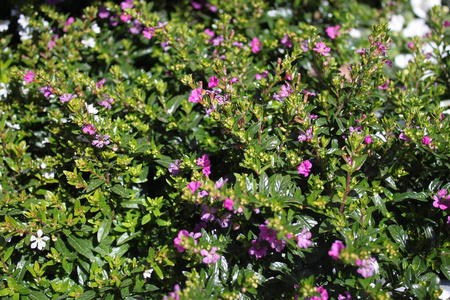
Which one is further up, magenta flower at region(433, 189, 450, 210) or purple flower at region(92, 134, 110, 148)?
purple flower at region(92, 134, 110, 148)

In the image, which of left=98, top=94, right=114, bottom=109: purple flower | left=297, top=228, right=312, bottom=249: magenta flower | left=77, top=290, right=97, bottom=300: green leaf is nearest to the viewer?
left=297, top=228, right=312, bottom=249: magenta flower

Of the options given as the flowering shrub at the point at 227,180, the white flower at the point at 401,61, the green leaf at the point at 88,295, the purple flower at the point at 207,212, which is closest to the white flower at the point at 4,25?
the flowering shrub at the point at 227,180

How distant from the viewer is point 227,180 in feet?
6.81

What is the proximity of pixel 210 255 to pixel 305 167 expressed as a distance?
71 centimetres

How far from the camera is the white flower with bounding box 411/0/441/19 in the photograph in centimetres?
491

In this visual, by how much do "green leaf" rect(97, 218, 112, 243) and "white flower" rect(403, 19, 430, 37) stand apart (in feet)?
12.5

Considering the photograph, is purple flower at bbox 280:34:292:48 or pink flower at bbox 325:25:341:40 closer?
purple flower at bbox 280:34:292:48

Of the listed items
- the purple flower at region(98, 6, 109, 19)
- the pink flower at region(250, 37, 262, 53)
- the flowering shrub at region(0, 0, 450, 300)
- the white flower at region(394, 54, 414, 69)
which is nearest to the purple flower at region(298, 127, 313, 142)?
the flowering shrub at region(0, 0, 450, 300)

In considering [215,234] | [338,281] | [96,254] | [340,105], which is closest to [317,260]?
[338,281]

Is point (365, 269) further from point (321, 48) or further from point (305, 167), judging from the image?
point (321, 48)

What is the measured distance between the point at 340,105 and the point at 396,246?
33.4 inches

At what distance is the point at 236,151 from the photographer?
7.87 ft

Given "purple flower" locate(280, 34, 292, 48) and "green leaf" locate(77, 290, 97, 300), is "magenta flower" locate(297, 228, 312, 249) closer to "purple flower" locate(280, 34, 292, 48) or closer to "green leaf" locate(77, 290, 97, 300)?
"green leaf" locate(77, 290, 97, 300)

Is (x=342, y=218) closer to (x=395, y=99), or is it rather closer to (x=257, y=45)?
(x=395, y=99)
